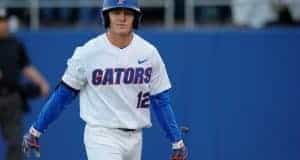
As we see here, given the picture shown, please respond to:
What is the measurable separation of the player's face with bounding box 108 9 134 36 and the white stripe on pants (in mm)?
698

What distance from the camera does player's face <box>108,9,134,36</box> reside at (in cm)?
699

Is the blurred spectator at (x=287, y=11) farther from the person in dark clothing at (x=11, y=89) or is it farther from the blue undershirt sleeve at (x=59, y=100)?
the blue undershirt sleeve at (x=59, y=100)

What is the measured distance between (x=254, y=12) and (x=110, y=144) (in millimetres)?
5091

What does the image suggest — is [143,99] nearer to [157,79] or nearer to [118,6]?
[157,79]

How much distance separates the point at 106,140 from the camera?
695 cm

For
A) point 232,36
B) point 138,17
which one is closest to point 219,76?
point 232,36

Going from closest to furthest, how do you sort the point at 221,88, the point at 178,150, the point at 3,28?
the point at 178,150 → the point at 3,28 → the point at 221,88

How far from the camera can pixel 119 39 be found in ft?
23.3

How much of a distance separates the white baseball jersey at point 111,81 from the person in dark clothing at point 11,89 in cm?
368

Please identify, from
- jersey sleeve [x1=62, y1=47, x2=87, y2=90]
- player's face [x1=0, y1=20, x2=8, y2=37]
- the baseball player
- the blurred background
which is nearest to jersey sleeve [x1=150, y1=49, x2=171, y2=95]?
the baseball player

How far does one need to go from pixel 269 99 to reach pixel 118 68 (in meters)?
4.34

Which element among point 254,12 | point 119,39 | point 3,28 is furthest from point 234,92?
point 119,39

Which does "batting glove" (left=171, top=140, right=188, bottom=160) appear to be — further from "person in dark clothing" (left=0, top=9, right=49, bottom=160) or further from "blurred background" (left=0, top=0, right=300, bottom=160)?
"person in dark clothing" (left=0, top=9, right=49, bottom=160)

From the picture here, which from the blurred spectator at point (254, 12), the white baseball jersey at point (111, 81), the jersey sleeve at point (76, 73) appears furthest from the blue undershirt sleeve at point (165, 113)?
the blurred spectator at point (254, 12)
